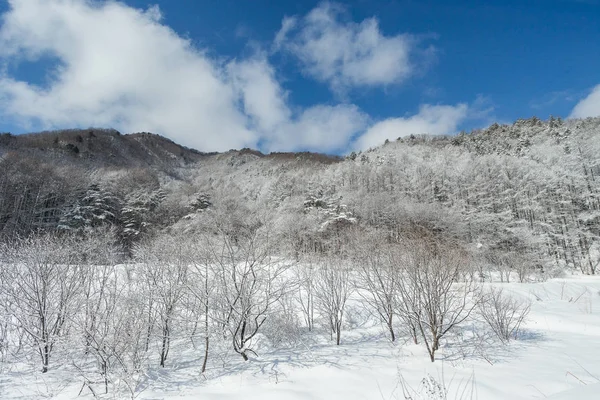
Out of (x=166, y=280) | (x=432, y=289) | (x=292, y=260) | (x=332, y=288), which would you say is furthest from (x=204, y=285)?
(x=432, y=289)

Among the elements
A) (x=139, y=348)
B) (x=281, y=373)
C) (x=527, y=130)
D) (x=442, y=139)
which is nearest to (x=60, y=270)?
(x=139, y=348)

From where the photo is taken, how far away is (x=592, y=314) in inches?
448

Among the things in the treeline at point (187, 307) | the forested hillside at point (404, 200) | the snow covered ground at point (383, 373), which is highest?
the forested hillside at point (404, 200)

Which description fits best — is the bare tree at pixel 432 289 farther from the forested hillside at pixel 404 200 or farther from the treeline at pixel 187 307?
the forested hillside at pixel 404 200

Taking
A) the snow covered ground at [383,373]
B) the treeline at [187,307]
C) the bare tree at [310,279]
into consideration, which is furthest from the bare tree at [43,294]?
the bare tree at [310,279]

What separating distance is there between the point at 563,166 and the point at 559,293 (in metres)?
38.2

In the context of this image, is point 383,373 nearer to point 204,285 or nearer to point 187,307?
point 204,285

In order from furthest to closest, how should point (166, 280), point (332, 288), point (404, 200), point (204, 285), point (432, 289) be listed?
point (404, 200) < point (332, 288) < point (166, 280) < point (204, 285) < point (432, 289)

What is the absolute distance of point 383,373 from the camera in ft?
21.9

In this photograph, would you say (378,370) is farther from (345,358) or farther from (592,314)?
(592,314)

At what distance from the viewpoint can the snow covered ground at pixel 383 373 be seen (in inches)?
218

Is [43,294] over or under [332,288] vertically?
over

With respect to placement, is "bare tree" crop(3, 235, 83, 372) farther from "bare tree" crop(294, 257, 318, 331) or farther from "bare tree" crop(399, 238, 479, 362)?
"bare tree" crop(399, 238, 479, 362)

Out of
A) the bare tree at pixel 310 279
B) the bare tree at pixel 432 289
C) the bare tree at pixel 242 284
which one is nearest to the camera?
the bare tree at pixel 432 289
